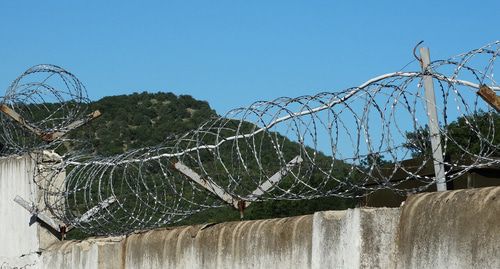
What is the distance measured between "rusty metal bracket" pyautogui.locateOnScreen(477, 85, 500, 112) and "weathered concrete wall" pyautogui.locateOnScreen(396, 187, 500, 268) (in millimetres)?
532

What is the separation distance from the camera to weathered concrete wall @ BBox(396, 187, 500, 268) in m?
6.08

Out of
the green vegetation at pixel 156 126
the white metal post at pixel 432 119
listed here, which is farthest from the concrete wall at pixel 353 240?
the green vegetation at pixel 156 126

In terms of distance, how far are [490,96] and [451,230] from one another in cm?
80

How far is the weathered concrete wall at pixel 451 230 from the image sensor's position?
20.0ft

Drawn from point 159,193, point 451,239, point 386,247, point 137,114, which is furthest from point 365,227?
point 137,114

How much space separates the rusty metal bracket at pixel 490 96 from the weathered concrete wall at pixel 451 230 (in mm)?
532

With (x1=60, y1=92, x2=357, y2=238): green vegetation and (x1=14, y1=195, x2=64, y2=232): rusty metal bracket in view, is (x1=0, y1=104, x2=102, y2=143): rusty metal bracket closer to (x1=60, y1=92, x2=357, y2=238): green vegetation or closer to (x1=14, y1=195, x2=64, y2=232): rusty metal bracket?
(x1=14, y1=195, x2=64, y2=232): rusty metal bracket

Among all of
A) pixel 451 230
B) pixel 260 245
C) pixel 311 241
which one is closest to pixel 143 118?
pixel 260 245

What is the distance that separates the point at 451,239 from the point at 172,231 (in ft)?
13.3

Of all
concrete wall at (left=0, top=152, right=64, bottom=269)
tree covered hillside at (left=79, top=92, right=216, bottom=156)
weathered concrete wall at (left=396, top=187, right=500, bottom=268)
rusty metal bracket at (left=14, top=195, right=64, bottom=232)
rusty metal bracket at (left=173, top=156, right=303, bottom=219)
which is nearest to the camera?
weathered concrete wall at (left=396, top=187, right=500, bottom=268)

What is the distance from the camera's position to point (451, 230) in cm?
638

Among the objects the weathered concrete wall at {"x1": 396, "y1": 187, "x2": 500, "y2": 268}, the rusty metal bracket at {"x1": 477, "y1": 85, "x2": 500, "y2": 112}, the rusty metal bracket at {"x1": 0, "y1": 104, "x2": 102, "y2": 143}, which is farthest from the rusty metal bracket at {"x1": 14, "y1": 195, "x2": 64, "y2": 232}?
the rusty metal bracket at {"x1": 477, "y1": 85, "x2": 500, "y2": 112}

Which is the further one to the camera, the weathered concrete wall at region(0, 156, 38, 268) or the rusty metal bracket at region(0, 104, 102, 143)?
the weathered concrete wall at region(0, 156, 38, 268)

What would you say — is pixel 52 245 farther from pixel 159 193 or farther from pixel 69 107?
pixel 159 193
